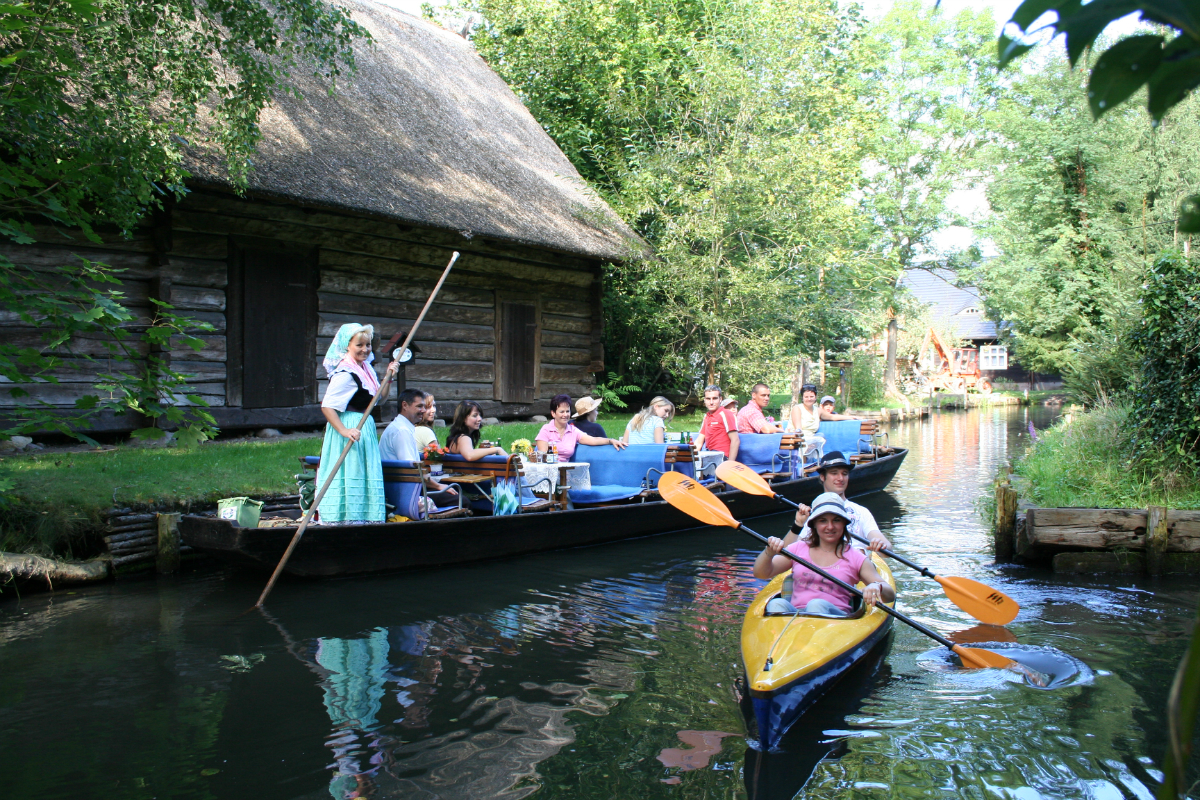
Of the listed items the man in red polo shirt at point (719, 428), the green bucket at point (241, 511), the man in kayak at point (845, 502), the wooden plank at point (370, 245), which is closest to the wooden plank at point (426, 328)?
the wooden plank at point (370, 245)

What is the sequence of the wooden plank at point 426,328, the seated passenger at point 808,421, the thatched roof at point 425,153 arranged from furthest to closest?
1. the wooden plank at point 426,328
2. the seated passenger at point 808,421
3. the thatched roof at point 425,153

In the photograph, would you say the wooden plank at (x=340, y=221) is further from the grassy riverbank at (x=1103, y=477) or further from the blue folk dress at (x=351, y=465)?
the grassy riverbank at (x=1103, y=477)

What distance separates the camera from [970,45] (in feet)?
118

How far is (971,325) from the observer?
4981 centimetres

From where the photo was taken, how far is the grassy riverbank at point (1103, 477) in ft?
27.3

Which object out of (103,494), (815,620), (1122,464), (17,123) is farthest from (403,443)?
(1122,464)

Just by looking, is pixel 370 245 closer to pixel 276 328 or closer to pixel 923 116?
pixel 276 328

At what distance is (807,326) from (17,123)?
1556 cm

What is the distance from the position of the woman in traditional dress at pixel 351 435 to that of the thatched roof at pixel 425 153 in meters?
4.33

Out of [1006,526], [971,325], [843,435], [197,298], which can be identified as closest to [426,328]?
[197,298]

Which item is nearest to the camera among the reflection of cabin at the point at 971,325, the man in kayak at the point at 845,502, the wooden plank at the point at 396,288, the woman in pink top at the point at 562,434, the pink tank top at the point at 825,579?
the pink tank top at the point at 825,579

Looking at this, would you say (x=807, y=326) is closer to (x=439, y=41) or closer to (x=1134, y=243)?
(x=1134, y=243)

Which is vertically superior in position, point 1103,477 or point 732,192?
point 732,192

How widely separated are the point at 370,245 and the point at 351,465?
666cm
